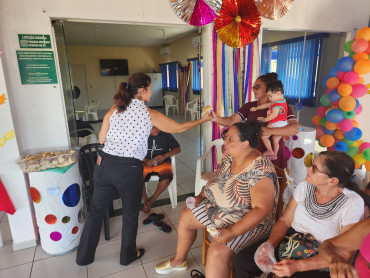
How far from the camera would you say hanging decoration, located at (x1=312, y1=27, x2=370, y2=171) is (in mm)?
3213

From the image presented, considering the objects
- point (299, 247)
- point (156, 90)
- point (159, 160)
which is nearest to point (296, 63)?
point (159, 160)

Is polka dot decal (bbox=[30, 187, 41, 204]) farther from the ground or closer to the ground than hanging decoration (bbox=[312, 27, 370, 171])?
closer to the ground

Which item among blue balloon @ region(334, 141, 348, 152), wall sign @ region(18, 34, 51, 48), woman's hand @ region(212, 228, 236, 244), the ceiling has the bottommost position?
blue balloon @ region(334, 141, 348, 152)

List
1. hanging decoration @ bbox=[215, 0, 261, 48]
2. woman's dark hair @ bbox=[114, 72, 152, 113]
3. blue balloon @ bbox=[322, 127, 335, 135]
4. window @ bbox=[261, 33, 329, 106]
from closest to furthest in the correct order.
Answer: woman's dark hair @ bbox=[114, 72, 152, 113], hanging decoration @ bbox=[215, 0, 261, 48], blue balloon @ bbox=[322, 127, 335, 135], window @ bbox=[261, 33, 329, 106]

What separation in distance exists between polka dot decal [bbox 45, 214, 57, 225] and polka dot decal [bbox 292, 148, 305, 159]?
2791 mm

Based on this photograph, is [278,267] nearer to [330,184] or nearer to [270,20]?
[330,184]

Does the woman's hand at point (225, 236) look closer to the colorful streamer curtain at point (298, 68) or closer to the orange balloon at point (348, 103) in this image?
the orange balloon at point (348, 103)

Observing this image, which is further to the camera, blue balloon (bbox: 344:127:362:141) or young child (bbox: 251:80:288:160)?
blue balloon (bbox: 344:127:362:141)

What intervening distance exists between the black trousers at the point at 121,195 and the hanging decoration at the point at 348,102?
9.71 ft

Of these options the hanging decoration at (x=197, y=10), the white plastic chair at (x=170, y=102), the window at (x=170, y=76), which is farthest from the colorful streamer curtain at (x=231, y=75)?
the window at (x=170, y=76)

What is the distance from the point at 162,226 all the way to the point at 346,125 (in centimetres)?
280

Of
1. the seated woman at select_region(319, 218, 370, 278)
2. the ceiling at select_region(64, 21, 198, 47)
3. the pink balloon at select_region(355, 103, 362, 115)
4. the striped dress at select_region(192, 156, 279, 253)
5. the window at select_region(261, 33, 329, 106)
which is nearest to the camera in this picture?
the seated woman at select_region(319, 218, 370, 278)

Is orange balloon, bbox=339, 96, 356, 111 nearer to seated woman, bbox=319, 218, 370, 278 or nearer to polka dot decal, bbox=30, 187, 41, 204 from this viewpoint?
seated woman, bbox=319, 218, 370, 278

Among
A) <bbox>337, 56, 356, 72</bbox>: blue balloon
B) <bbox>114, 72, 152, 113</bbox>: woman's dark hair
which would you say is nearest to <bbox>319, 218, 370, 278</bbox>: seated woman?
<bbox>114, 72, 152, 113</bbox>: woman's dark hair
